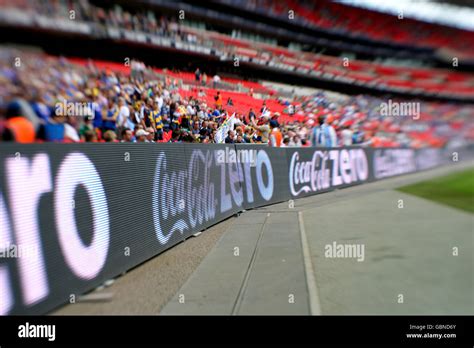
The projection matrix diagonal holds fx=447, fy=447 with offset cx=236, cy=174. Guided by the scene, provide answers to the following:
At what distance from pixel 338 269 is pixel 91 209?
3.30m

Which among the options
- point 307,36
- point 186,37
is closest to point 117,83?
point 186,37

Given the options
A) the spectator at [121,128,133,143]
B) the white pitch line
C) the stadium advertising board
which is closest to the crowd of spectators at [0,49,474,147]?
the spectator at [121,128,133,143]

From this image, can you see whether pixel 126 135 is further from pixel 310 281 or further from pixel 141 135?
pixel 310 281

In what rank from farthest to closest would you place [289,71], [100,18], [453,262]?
1. [289,71]
2. [100,18]
3. [453,262]

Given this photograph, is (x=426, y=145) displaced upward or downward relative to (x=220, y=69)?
downward

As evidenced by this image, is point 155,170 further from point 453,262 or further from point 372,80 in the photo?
point 372,80

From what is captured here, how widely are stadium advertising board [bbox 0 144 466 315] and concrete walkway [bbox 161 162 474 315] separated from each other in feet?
3.11

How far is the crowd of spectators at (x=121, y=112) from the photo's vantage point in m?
6.27

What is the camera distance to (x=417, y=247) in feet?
22.8

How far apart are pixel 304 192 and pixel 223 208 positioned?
572 cm

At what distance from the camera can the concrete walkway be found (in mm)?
4605

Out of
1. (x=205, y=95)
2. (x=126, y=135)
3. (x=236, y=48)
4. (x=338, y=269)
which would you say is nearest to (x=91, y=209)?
(x=338, y=269)

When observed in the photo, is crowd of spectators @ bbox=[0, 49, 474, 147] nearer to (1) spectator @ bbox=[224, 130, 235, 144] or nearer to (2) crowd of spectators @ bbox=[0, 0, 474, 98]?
(1) spectator @ bbox=[224, 130, 235, 144]

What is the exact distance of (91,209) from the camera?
528 cm
